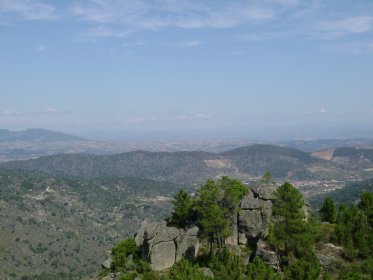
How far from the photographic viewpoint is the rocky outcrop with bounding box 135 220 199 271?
66062 millimetres

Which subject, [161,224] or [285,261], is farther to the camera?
[161,224]

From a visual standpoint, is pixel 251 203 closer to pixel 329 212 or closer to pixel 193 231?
pixel 193 231

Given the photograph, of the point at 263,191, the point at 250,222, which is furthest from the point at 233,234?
the point at 263,191

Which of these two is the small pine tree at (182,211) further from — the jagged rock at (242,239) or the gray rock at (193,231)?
the jagged rock at (242,239)

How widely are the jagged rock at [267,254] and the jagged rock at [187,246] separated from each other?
10.3 meters

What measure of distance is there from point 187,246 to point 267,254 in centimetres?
1331

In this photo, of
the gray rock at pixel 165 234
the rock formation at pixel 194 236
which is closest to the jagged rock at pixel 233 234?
the rock formation at pixel 194 236

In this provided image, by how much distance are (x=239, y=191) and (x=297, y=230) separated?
15.7 m

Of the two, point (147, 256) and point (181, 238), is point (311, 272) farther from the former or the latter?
point (147, 256)

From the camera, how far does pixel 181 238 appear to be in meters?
68.3

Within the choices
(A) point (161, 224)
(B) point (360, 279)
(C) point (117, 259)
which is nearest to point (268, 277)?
(B) point (360, 279)

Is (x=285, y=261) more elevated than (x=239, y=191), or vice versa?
(x=239, y=191)

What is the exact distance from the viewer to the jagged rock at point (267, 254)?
201 ft

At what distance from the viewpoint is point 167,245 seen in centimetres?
6694
